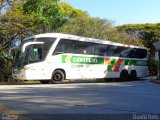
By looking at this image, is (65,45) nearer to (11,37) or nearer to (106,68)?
(106,68)

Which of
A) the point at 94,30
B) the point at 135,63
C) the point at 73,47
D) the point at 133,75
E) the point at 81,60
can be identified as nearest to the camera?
the point at 73,47

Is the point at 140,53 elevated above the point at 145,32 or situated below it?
below

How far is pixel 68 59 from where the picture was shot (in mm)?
29203

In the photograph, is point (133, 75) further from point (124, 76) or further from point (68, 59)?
point (68, 59)

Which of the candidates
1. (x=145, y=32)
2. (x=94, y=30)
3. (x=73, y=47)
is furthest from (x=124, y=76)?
(x=145, y=32)

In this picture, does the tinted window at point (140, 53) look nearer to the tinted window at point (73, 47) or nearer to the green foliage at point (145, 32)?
the tinted window at point (73, 47)

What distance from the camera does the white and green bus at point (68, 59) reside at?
27719 millimetres

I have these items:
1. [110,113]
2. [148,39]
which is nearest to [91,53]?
[110,113]

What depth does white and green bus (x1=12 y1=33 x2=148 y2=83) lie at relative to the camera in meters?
27.7

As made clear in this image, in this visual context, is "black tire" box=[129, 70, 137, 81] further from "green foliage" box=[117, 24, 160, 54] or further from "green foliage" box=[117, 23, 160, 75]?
"green foliage" box=[117, 24, 160, 54]

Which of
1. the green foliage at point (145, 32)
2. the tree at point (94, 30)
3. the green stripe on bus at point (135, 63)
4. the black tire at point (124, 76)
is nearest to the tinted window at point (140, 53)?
the green stripe on bus at point (135, 63)

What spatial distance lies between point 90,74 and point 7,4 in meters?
10.2

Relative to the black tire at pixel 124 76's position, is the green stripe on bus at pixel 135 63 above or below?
above

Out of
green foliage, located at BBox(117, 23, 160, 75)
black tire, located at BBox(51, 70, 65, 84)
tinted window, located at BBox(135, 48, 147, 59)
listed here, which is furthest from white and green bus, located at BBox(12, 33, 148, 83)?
green foliage, located at BBox(117, 23, 160, 75)
